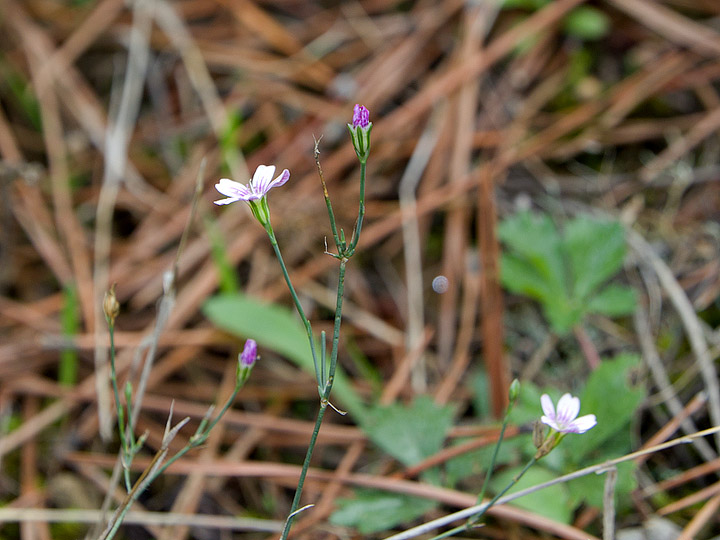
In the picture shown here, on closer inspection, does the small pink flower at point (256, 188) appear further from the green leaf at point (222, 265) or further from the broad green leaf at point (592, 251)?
the broad green leaf at point (592, 251)

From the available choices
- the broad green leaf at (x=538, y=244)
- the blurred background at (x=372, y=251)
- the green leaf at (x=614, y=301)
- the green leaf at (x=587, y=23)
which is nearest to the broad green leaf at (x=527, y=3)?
the blurred background at (x=372, y=251)

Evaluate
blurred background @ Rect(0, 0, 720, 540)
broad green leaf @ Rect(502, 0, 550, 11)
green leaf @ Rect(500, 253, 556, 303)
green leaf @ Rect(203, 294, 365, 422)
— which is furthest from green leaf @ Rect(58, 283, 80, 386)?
broad green leaf @ Rect(502, 0, 550, 11)

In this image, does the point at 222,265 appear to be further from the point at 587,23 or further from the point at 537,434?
the point at 587,23

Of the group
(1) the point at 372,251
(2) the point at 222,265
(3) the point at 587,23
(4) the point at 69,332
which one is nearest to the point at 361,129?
(2) the point at 222,265

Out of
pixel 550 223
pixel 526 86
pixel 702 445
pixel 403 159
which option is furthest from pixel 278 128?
pixel 702 445

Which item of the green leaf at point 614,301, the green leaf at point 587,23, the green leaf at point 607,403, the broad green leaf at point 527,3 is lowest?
the green leaf at point 607,403

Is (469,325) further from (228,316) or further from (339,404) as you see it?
(228,316)
